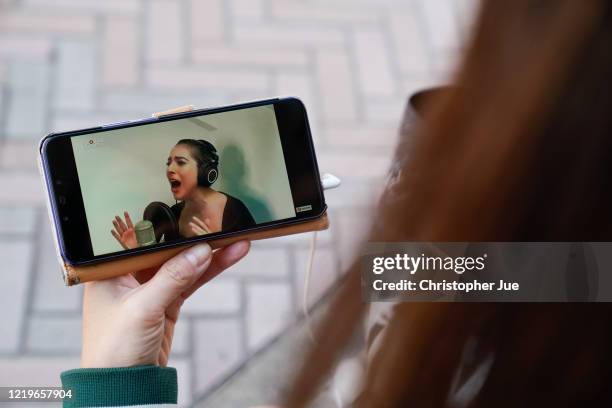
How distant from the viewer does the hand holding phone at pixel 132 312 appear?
96 centimetres

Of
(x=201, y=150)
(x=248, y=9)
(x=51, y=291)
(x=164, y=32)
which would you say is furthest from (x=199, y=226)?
(x=248, y=9)

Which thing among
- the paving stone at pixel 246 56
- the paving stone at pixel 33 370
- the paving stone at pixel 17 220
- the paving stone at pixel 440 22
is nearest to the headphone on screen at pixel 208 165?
the paving stone at pixel 33 370

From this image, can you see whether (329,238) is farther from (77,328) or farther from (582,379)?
(582,379)

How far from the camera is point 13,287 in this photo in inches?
72.1

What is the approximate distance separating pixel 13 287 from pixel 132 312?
999 mm

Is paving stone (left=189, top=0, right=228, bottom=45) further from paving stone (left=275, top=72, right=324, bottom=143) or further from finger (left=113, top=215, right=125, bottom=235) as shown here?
finger (left=113, top=215, right=125, bottom=235)

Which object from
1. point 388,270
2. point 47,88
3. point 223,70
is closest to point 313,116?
point 223,70

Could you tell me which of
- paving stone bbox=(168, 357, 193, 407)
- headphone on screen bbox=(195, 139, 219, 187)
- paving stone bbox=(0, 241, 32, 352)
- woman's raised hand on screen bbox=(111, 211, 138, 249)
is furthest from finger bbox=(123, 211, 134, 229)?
paving stone bbox=(0, 241, 32, 352)

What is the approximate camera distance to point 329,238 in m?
1.99

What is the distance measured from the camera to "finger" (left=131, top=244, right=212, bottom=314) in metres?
0.97

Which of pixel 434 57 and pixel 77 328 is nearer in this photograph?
pixel 77 328

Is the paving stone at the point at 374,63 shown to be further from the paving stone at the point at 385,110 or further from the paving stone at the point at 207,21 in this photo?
A: the paving stone at the point at 207,21

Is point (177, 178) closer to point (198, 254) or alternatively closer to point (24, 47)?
point (198, 254)

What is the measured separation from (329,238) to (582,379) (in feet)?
4.76
